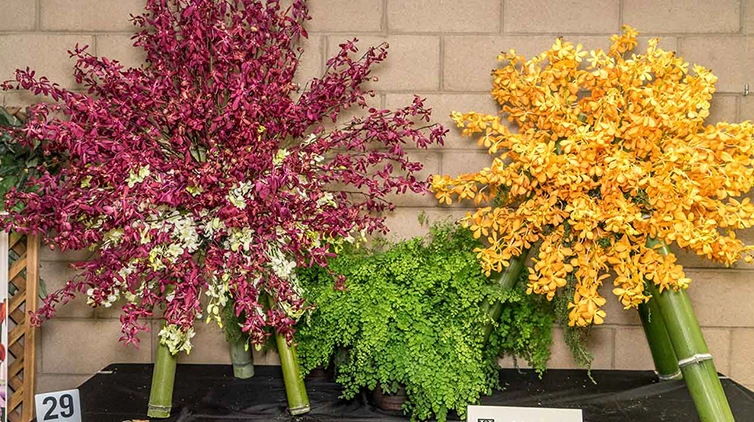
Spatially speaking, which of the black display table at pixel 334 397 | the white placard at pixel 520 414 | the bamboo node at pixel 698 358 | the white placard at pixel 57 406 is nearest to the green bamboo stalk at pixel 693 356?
the bamboo node at pixel 698 358

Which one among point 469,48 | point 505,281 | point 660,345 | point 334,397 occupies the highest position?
point 469,48

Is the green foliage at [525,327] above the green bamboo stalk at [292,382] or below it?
above

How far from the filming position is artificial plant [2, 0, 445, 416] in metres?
1.32

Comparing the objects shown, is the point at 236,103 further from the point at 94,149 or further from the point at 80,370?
the point at 80,370

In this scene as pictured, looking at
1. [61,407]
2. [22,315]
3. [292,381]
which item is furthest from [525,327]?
[22,315]

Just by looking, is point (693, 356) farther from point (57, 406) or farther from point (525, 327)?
point (57, 406)

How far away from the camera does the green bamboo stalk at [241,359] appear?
1.72 meters

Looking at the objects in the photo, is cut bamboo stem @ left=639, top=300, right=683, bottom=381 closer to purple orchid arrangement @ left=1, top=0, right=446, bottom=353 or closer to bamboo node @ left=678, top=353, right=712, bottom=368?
bamboo node @ left=678, top=353, right=712, bottom=368

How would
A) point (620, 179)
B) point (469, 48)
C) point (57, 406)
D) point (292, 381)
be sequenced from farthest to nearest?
1. point (469, 48)
2. point (292, 381)
3. point (57, 406)
4. point (620, 179)

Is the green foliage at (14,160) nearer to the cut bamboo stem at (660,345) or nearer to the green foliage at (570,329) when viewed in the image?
the green foliage at (570,329)

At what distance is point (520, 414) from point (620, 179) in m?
0.53

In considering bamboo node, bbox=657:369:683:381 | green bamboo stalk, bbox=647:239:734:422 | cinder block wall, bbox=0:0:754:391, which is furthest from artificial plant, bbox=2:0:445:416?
bamboo node, bbox=657:369:683:381

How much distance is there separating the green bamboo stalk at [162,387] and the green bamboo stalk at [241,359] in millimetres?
240

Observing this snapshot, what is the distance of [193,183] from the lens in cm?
132
